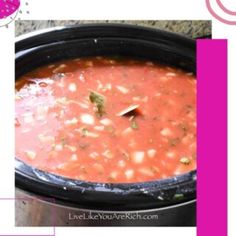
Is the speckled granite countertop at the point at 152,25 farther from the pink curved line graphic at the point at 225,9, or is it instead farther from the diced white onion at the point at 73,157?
the diced white onion at the point at 73,157

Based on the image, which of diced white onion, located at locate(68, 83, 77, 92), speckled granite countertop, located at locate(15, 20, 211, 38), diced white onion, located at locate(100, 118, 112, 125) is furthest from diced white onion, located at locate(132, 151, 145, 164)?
speckled granite countertop, located at locate(15, 20, 211, 38)

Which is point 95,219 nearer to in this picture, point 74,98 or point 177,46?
point 74,98

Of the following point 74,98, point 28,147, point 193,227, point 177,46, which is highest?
point 177,46

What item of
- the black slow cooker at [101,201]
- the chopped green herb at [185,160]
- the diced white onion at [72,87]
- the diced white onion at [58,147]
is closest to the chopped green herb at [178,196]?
the black slow cooker at [101,201]

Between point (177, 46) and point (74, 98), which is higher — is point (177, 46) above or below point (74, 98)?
above

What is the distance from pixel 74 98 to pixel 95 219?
375 millimetres

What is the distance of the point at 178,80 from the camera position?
1386mm

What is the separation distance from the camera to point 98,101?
1218mm

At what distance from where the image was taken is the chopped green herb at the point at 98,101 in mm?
1216

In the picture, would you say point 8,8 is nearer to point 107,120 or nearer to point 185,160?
point 107,120

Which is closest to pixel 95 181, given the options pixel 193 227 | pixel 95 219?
pixel 95 219

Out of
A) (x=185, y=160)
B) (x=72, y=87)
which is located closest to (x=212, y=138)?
(x=185, y=160)

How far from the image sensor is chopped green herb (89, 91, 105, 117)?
47.9 inches

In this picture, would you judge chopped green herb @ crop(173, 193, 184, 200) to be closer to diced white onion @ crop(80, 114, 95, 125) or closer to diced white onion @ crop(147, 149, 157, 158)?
diced white onion @ crop(147, 149, 157, 158)
